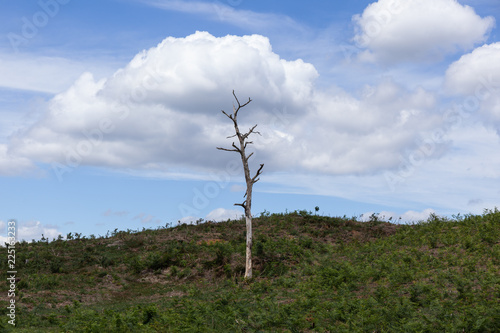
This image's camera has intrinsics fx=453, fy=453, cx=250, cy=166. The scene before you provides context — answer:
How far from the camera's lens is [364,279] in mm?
17703

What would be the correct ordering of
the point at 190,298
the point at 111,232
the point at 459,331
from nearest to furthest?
the point at 459,331
the point at 190,298
the point at 111,232

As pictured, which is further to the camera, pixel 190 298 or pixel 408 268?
pixel 190 298

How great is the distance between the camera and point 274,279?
21.6m

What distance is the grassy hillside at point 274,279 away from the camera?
13766 millimetres

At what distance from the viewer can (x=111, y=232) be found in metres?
32.4

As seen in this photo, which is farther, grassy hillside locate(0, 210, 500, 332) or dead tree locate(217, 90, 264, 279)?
dead tree locate(217, 90, 264, 279)

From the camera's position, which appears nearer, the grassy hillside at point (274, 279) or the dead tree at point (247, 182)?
the grassy hillside at point (274, 279)

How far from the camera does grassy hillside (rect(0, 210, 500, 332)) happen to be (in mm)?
13766

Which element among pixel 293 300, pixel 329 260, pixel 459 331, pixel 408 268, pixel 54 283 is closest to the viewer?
pixel 459 331

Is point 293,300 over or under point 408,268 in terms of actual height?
under

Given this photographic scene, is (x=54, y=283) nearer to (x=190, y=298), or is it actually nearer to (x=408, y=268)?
(x=190, y=298)

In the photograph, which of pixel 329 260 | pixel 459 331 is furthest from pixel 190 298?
pixel 459 331

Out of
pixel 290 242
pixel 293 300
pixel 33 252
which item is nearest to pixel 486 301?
pixel 293 300

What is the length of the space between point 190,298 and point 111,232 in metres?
14.9
